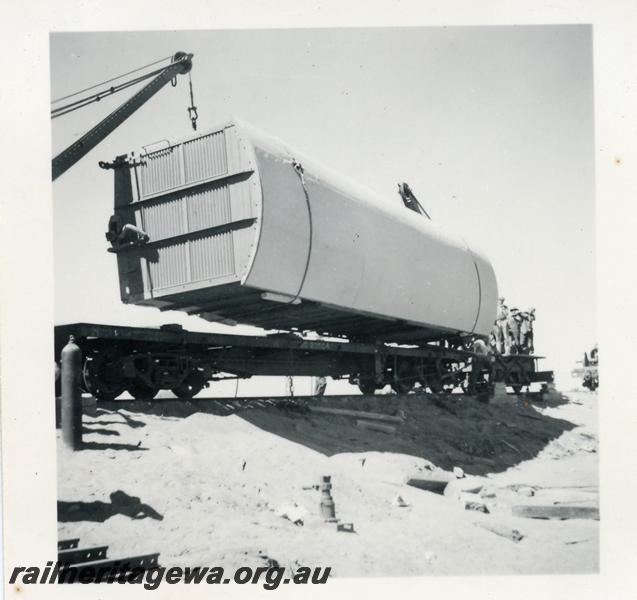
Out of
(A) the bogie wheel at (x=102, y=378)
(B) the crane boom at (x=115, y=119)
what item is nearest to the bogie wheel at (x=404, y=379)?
(A) the bogie wheel at (x=102, y=378)

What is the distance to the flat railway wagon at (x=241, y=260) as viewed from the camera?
8312mm

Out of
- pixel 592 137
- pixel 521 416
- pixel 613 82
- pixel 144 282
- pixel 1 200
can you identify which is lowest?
pixel 521 416

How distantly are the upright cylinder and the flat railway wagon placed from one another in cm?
97

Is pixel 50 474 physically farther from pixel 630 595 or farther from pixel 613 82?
pixel 613 82

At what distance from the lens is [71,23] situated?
6.63 m

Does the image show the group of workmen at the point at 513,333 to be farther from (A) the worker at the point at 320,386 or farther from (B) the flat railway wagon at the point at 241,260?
(B) the flat railway wagon at the point at 241,260

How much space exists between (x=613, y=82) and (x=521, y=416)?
32.1 feet

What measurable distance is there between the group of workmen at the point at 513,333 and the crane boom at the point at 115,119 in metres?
12.6

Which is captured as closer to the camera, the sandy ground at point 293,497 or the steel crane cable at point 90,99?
the sandy ground at point 293,497

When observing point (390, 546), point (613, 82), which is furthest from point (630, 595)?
point (613, 82)

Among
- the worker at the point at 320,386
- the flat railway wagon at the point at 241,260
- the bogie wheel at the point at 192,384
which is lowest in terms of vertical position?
the worker at the point at 320,386

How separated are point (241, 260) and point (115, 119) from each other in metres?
4.50

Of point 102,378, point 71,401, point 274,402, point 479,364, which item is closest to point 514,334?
point 479,364

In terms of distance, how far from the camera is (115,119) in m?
11.1
